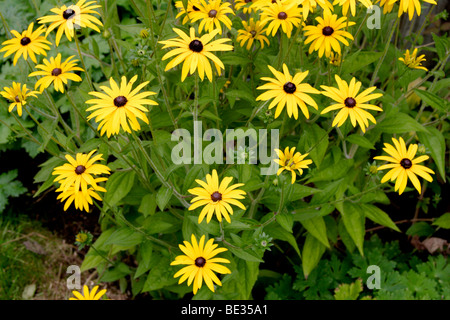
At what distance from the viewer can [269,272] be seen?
240 centimetres

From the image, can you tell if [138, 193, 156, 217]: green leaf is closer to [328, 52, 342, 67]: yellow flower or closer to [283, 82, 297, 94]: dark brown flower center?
[283, 82, 297, 94]: dark brown flower center

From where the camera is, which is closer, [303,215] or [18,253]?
[303,215]

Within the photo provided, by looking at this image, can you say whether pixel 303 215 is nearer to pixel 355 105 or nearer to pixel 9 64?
pixel 355 105

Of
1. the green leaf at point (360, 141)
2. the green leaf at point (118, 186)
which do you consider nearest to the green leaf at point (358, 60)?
the green leaf at point (360, 141)

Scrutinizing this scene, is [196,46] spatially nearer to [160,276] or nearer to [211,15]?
[211,15]

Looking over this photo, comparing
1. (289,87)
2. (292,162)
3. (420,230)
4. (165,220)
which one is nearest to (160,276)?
(165,220)

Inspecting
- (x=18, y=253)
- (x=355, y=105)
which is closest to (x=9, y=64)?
(x=18, y=253)

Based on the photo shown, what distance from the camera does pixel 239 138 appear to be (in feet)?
5.33

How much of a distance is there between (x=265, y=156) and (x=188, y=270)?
66 centimetres

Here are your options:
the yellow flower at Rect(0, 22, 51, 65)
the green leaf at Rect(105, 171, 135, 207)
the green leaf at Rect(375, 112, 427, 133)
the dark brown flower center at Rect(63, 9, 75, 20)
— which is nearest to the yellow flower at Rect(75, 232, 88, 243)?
the green leaf at Rect(105, 171, 135, 207)

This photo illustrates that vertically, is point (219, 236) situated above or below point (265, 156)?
below

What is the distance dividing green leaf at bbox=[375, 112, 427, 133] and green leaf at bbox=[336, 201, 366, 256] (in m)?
0.41

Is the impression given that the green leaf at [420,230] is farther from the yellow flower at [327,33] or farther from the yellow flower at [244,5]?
the yellow flower at [244,5]

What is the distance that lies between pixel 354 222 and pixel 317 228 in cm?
18
